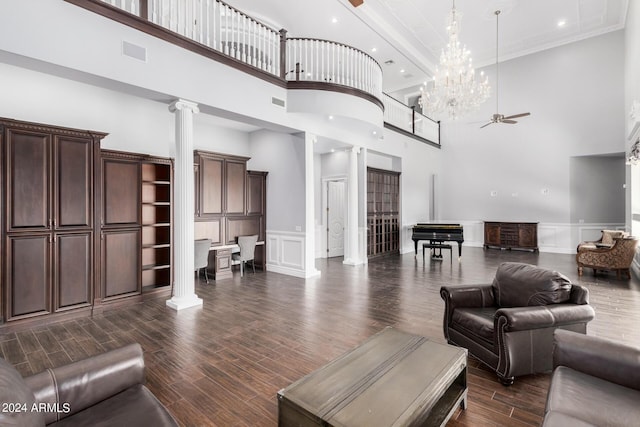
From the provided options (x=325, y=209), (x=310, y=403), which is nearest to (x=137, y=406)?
(x=310, y=403)

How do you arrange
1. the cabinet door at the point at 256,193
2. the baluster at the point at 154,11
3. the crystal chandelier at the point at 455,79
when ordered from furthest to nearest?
the cabinet door at the point at 256,193, the crystal chandelier at the point at 455,79, the baluster at the point at 154,11

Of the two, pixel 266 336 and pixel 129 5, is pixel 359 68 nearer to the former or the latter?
pixel 129 5

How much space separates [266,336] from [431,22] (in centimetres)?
907

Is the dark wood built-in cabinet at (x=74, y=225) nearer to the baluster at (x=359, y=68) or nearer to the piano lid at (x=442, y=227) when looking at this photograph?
the baluster at (x=359, y=68)

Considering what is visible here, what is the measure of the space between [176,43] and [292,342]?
4234 mm

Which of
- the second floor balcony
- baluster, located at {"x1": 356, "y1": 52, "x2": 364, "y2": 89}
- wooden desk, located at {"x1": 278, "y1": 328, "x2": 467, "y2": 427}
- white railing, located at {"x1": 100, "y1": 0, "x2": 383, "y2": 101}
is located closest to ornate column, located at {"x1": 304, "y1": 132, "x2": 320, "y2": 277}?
the second floor balcony

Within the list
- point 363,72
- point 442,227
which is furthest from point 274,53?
point 442,227

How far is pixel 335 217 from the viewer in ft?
31.1

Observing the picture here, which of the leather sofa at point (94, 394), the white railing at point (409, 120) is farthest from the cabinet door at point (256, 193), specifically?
the leather sofa at point (94, 394)

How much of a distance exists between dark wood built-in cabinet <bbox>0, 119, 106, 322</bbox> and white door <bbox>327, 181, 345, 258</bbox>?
6.15m

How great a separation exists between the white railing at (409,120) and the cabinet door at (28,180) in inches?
292

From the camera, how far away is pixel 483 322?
106 inches

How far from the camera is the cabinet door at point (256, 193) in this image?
7.33 m

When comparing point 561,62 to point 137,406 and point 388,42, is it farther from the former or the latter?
point 137,406
